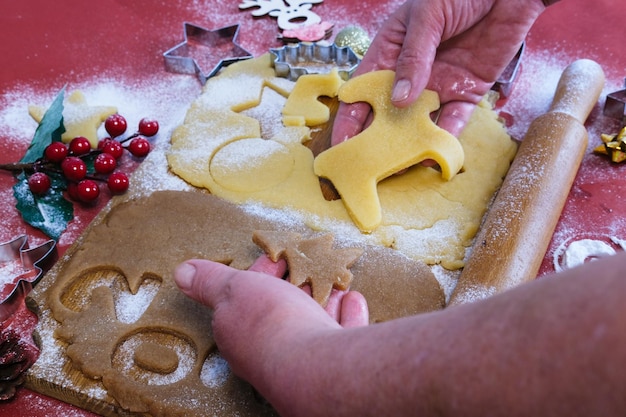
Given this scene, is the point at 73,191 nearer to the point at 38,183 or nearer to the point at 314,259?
the point at 38,183

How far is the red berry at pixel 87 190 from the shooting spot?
1.63m

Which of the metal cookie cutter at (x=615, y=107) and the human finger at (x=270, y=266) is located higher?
the metal cookie cutter at (x=615, y=107)

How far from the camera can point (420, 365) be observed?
2.42 feet

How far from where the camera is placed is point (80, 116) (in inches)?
74.8

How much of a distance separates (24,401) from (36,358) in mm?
92

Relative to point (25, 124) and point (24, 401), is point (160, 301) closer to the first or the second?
point (24, 401)

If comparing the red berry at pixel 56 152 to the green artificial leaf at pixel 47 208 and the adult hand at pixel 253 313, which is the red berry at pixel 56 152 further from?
the adult hand at pixel 253 313

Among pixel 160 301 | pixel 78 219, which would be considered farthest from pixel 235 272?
pixel 78 219

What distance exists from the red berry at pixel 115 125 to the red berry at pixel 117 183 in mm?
268

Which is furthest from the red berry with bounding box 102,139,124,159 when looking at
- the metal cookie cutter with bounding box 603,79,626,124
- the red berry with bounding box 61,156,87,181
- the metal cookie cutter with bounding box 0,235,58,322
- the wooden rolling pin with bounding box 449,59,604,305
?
the metal cookie cutter with bounding box 603,79,626,124

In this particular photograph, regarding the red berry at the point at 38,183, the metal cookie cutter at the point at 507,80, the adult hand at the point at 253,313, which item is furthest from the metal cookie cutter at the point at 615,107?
the red berry at the point at 38,183

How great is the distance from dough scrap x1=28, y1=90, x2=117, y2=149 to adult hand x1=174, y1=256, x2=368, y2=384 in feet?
2.69

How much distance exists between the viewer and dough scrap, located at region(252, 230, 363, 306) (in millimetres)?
1292

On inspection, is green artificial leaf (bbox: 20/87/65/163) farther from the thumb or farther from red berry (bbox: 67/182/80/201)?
the thumb
